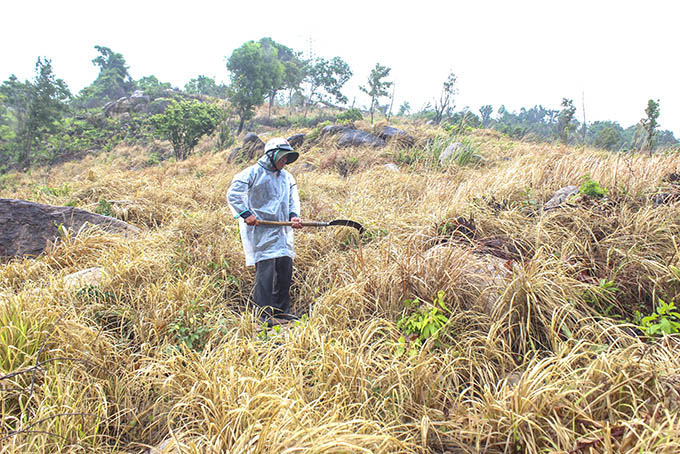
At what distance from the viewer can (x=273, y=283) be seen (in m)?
3.25

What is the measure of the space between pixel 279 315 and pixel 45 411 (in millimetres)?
1830

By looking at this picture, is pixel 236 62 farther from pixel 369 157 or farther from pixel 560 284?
pixel 560 284

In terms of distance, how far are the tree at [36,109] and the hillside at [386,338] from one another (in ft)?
74.2

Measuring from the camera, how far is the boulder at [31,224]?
13.3 feet

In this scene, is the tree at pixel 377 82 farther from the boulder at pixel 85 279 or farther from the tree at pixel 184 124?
the boulder at pixel 85 279

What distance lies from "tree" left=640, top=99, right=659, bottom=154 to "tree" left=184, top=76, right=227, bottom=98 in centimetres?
3926

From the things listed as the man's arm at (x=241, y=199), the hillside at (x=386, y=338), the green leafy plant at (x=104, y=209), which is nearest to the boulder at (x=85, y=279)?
the hillside at (x=386, y=338)

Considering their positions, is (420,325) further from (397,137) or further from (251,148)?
(251,148)

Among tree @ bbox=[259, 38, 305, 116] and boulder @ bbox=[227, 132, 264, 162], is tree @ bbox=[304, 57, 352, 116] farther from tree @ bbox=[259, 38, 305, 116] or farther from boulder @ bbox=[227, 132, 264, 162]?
boulder @ bbox=[227, 132, 264, 162]

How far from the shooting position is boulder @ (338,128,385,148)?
382 inches

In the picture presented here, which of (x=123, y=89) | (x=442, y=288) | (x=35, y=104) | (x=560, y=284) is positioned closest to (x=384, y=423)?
(x=442, y=288)

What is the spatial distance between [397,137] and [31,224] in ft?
26.2

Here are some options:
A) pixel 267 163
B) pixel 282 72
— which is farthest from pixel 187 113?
pixel 282 72

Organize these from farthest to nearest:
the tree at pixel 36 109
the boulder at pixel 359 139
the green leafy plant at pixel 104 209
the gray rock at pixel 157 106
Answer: the gray rock at pixel 157 106 < the tree at pixel 36 109 < the boulder at pixel 359 139 < the green leafy plant at pixel 104 209
